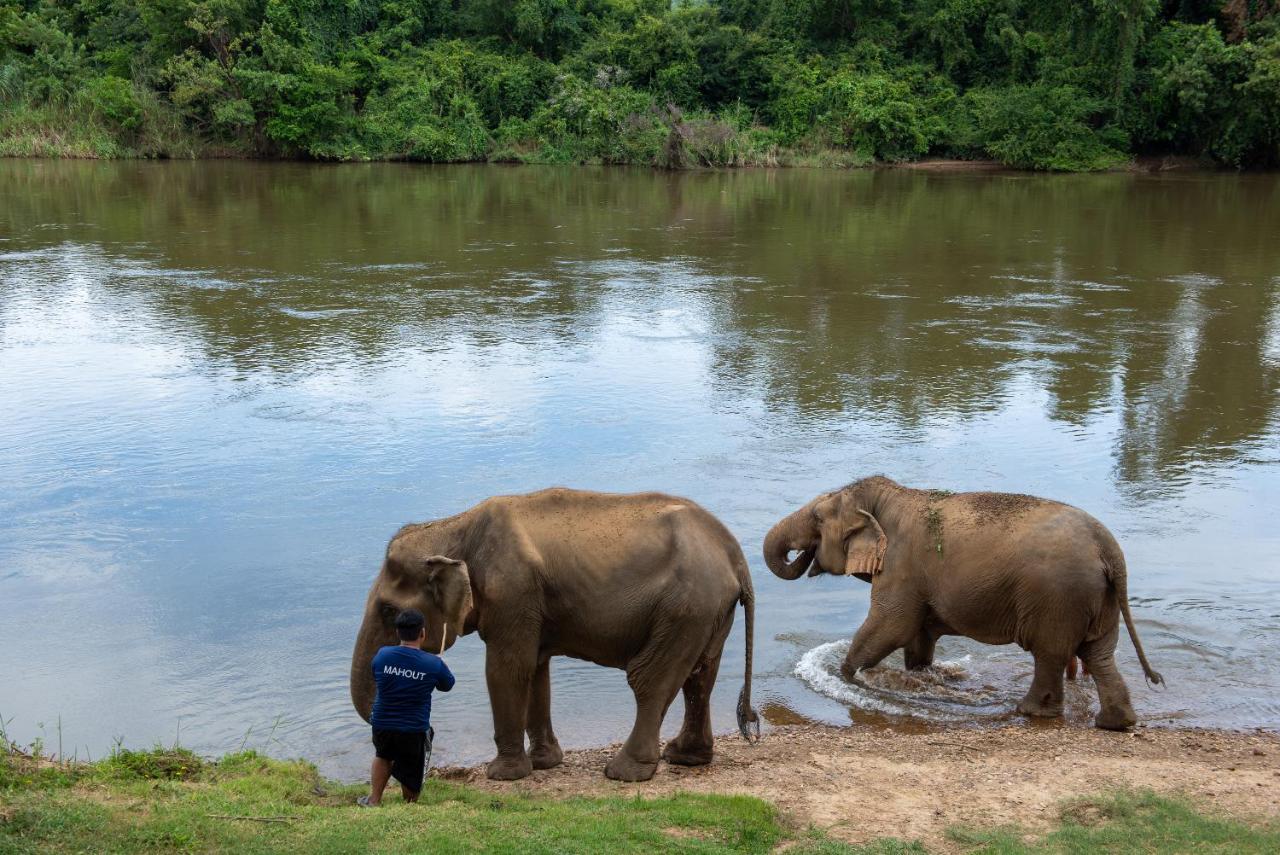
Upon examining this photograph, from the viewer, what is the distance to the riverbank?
518 centimetres

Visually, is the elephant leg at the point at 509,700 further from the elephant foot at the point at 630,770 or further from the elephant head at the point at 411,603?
the elephant foot at the point at 630,770

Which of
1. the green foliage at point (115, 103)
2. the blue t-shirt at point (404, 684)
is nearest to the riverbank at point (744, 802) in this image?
the blue t-shirt at point (404, 684)

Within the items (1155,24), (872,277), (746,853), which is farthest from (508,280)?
(1155,24)

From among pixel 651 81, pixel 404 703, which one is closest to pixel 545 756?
pixel 404 703

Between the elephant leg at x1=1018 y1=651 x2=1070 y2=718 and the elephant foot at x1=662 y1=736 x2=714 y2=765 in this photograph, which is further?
the elephant leg at x1=1018 y1=651 x2=1070 y2=718

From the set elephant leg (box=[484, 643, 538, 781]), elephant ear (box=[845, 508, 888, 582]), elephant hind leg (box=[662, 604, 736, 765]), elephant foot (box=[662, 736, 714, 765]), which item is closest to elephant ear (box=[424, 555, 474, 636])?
elephant leg (box=[484, 643, 538, 781])

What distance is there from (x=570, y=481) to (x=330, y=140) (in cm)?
4199

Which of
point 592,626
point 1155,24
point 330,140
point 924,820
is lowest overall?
point 924,820

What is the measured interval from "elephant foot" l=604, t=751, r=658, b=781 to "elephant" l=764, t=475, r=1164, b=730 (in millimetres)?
2079

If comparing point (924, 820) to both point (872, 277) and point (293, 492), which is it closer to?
point (293, 492)

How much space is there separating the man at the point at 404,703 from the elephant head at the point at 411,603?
15.6 inches

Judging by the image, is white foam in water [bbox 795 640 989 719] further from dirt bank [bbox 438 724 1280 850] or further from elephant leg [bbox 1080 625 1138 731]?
elephant leg [bbox 1080 625 1138 731]

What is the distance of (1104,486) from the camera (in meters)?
12.0

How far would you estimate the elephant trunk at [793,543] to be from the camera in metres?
8.67
